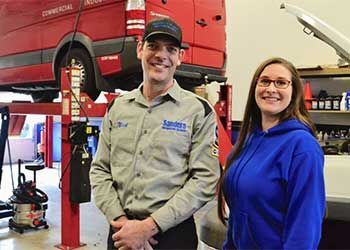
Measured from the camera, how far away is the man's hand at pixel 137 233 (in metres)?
1.61

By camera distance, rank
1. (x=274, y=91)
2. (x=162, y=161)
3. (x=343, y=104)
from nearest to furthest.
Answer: (x=274, y=91)
(x=162, y=161)
(x=343, y=104)

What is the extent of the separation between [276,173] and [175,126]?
0.46 meters

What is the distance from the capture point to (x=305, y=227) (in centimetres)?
134

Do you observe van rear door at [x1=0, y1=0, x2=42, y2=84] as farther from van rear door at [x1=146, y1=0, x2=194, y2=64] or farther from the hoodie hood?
the hoodie hood

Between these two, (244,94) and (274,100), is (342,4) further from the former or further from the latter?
(274,100)

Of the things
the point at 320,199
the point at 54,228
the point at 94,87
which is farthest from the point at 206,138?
the point at 54,228

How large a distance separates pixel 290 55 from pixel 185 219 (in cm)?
628

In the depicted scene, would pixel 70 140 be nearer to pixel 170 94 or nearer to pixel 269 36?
pixel 170 94

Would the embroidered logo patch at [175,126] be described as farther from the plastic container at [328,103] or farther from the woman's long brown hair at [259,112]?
the plastic container at [328,103]

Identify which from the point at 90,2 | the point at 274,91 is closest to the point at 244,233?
the point at 274,91

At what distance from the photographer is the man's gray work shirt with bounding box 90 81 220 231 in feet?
5.45

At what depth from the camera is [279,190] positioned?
1.41 metres

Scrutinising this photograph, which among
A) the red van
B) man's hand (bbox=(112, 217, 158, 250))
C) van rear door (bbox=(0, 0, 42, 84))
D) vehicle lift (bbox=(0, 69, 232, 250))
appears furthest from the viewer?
van rear door (bbox=(0, 0, 42, 84))

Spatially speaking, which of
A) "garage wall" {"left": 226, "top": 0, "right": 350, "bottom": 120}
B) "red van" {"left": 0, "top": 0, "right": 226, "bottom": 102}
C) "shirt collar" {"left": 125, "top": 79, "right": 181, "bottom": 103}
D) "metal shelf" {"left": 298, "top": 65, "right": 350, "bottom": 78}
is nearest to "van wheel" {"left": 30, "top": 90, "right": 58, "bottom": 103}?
"red van" {"left": 0, "top": 0, "right": 226, "bottom": 102}
